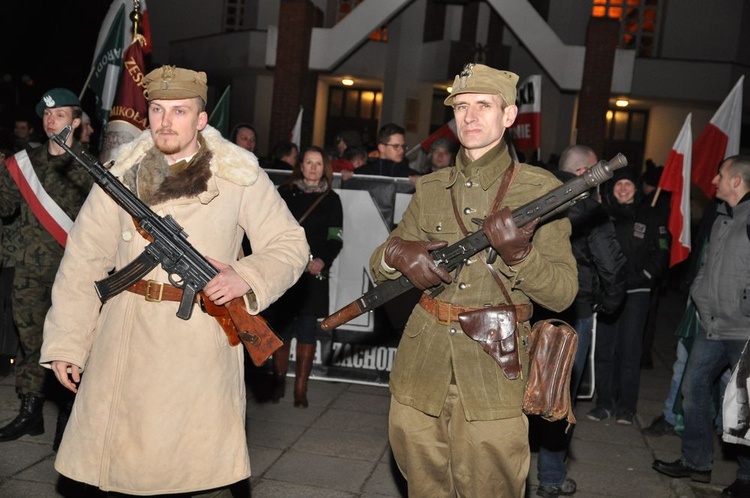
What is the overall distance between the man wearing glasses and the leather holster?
19.3 ft

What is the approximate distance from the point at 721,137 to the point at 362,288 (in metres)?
3.74

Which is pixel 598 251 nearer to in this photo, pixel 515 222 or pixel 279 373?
pixel 515 222

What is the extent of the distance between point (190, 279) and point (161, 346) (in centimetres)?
33

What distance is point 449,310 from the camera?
391 centimetres

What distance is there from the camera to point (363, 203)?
8500 mm

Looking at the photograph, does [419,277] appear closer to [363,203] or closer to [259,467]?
[259,467]

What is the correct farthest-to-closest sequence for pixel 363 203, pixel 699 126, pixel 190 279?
pixel 699 126 < pixel 363 203 < pixel 190 279

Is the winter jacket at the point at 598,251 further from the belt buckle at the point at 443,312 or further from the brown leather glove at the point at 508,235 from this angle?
the brown leather glove at the point at 508,235

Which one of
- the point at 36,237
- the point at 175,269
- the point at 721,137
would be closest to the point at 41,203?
the point at 36,237

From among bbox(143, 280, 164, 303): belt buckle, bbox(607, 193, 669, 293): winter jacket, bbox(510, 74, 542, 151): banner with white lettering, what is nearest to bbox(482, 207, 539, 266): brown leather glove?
bbox(143, 280, 164, 303): belt buckle

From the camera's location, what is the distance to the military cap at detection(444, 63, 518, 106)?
149 inches

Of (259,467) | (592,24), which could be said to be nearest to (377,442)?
(259,467)

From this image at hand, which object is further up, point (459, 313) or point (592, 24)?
point (592, 24)

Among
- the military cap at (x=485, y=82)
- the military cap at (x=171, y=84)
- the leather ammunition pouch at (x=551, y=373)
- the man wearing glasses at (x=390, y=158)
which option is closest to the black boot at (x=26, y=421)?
the military cap at (x=171, y=84)
